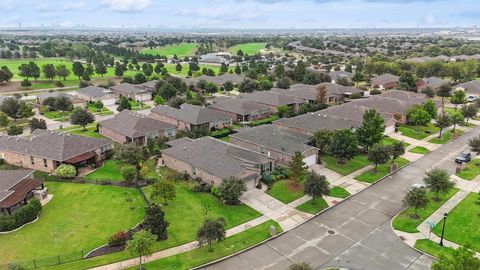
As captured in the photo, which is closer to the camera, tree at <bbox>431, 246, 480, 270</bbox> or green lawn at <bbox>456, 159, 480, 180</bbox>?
tree at <bbox>431, 246, 480, 270</bbox>

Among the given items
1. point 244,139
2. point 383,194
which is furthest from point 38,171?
point 383,194

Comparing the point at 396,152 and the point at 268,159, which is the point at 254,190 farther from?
the point at 396,152

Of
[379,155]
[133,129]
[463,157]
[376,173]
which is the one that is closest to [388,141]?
[463,157]

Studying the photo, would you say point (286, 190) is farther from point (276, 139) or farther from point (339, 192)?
point (276, 139)

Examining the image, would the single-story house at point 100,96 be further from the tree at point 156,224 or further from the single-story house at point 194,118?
the tree at point 156,224

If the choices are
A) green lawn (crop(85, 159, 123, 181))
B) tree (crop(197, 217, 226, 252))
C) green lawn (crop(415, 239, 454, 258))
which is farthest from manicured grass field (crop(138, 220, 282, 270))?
green lawn (crop(85, 159, 123, 181))

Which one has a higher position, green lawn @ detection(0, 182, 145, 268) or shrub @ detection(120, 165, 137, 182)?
shrub @ detection(120, 165, 137, 182)

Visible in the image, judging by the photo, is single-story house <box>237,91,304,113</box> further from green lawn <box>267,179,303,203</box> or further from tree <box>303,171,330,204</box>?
tree <box>303,171,330,204</box>
